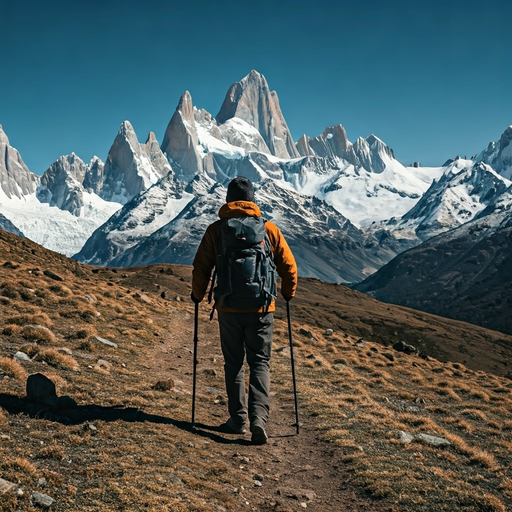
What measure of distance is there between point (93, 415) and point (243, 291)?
3.76m

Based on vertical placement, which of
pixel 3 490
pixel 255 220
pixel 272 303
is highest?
pixel 255 220

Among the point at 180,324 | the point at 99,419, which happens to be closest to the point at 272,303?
the point at 99,419

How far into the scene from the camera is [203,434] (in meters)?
10.4

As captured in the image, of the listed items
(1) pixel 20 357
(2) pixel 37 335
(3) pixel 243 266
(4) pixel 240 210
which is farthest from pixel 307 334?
(3) pixel 243 266

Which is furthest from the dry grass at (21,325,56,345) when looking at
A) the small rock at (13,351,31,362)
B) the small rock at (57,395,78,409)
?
the small rock at (57,395,78,409)

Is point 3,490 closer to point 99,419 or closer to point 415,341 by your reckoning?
point 99,419

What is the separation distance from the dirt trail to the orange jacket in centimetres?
279

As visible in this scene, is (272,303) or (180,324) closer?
(272,303)

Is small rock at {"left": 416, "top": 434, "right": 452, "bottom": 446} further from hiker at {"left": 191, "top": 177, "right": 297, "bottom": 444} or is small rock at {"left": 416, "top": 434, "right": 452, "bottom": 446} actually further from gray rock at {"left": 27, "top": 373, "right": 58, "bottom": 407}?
gray rock at {"left": 27, "top": 373, "right": 58, "bottom": 407}

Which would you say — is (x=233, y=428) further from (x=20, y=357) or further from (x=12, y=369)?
(x=20, y=357)

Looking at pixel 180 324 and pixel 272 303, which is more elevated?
pixel 272 303

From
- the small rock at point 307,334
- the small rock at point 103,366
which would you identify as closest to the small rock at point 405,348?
the small rock at point 307,334

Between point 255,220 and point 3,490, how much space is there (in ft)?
20.6

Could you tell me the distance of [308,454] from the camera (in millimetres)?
10422
